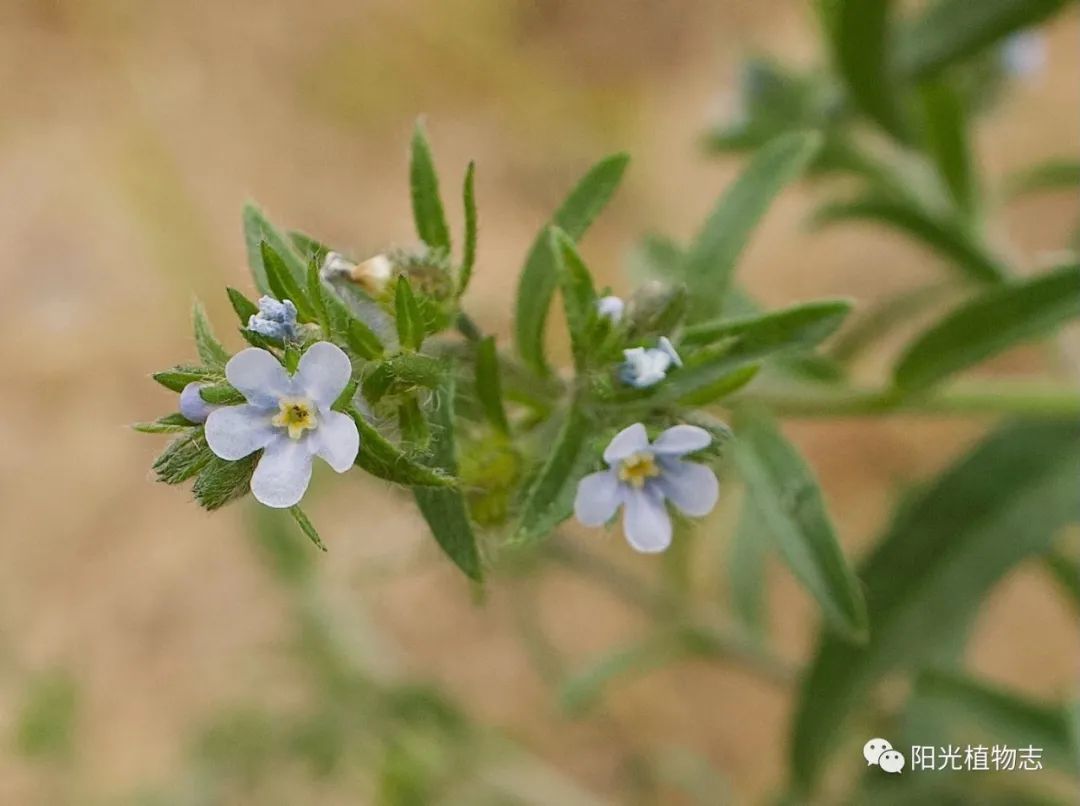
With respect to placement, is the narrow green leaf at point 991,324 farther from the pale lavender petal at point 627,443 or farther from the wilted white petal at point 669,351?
the pale lavender petal at point 627,443

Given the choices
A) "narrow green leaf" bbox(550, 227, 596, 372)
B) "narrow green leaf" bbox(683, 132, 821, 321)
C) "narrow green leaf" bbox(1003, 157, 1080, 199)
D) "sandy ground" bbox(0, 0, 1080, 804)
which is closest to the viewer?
"narrow green leaf" bbox(550, 227, 596, 372)

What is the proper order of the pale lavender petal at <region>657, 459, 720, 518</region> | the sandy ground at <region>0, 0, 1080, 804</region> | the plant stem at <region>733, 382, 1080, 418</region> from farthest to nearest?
1. the sandy ground at <region>0, 0, 1080, 804</region>
2. the plant stem at <region>733, 382, 1080, 418</region>
3. the pale lavender petal at <region>657, 459, 720, 518</region>

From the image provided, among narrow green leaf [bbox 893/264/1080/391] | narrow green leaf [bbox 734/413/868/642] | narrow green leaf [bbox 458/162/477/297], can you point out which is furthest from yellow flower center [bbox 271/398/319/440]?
narrow green leaf [bbox 893/264/1080/391]

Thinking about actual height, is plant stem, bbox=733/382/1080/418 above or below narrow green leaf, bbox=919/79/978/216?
below

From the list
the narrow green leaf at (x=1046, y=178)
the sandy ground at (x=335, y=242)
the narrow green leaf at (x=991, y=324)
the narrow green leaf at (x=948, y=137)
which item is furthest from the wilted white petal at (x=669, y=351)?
the sandy ground at (x=335, y=242)

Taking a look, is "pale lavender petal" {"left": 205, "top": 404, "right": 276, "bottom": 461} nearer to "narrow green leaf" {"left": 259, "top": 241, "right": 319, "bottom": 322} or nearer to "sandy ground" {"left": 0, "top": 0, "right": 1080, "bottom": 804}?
"narrow green leaf" {"left": 259, "top": 241, "right": 319, "bottom": 322}

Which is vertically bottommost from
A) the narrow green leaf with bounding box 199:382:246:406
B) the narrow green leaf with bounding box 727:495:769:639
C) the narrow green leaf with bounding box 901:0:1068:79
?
the narrow green leaf with bounding box 727:495:769:639

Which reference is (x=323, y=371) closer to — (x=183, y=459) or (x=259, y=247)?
(x=183, y=459)

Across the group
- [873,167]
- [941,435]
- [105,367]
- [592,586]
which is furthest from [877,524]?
[105,367]
